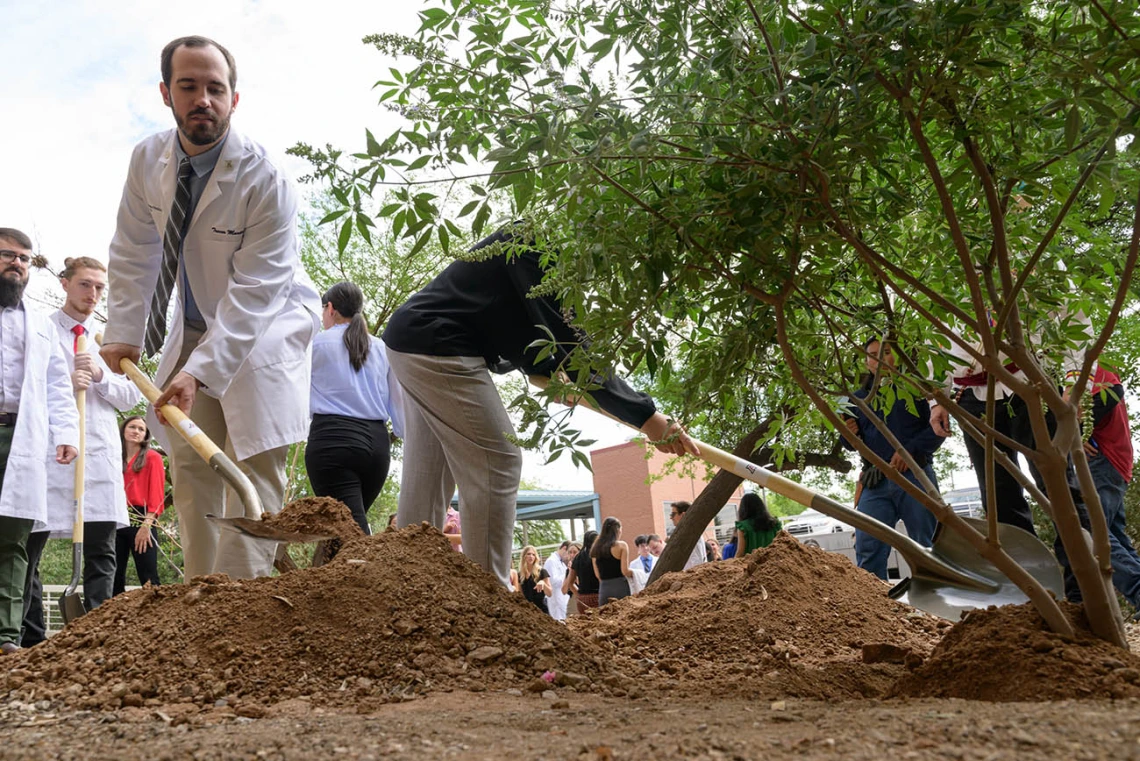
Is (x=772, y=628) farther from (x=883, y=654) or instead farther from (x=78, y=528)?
(x=78, y=528)

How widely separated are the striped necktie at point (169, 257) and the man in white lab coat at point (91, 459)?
2.14m

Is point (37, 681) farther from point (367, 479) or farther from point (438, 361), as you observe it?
point (367, 479)

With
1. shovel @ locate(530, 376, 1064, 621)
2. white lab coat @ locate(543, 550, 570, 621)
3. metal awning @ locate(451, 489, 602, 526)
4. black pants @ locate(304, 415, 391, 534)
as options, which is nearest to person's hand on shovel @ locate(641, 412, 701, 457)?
shovel @ locate(530, 376, 1064, 621)

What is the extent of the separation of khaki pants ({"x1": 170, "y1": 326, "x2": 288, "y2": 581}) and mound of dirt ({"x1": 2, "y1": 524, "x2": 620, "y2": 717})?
66 centimetres

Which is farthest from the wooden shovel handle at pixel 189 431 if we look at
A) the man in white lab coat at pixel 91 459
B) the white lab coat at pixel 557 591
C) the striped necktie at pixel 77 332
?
the white lab coat at pixel 557 591

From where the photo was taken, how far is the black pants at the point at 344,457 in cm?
527

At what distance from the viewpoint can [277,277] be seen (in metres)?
3.78

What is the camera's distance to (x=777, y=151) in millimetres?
2014

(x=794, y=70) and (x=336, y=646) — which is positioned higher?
(x=794, y=70)

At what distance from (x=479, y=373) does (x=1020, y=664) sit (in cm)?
231

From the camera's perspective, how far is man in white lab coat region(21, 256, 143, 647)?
5.57 m

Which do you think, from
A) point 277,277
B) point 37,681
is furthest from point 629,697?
point 277,277

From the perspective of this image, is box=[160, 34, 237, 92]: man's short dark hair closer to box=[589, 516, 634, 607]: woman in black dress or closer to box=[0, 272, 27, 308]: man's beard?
box=[0, 272, 27, 308]: man's beard

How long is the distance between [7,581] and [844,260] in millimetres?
3983
